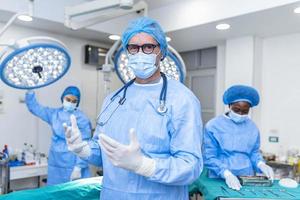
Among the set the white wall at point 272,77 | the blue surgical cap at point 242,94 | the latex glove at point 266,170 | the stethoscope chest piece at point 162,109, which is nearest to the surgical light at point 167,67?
the blue surgical cap at point 242,94

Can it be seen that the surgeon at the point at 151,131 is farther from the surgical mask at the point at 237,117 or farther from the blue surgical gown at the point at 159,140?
the surgical mask at the point at 237,117

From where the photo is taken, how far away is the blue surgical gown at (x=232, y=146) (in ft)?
6.66

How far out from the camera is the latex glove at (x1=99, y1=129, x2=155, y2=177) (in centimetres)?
88

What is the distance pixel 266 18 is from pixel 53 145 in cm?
235

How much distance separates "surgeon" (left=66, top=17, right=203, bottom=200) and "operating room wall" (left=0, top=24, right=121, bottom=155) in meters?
2.18

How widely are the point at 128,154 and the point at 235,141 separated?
139 cm

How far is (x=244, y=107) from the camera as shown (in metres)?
2.17

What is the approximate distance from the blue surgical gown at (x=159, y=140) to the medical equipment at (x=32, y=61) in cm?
54

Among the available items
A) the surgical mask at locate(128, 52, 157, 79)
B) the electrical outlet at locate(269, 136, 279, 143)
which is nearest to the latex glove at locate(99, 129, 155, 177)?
the surgical mask at locate(128, 52, 157, 79)

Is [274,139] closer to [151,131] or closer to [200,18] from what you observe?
[200,18]

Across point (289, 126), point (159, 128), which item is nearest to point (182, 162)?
point (159, 128)

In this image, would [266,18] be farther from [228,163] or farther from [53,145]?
[53,145]

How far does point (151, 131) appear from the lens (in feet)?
3.59

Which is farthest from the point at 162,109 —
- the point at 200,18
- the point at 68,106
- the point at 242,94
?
the point at 200,18
